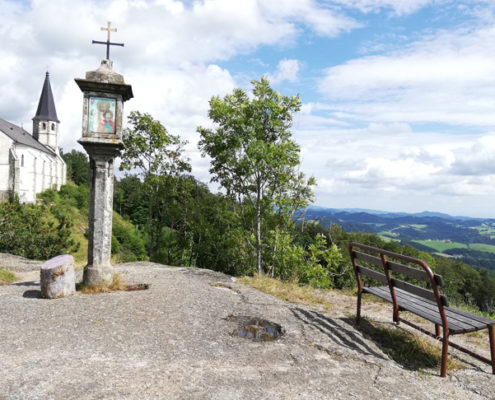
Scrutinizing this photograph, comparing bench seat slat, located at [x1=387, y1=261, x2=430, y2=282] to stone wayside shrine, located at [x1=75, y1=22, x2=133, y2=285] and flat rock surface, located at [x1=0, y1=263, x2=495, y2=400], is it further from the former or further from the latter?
stone wayside shrine, located at [x1=75, y1=22, x2=133, y2=285]

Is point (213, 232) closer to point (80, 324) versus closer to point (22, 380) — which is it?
point (80, 324)

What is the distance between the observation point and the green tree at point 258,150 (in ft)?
36.5

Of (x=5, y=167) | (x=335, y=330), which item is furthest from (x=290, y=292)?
(x=5, y=167)

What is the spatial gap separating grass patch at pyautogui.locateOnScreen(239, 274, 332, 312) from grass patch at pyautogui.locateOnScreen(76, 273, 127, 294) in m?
2.83

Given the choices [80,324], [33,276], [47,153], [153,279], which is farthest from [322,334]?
[47,153]

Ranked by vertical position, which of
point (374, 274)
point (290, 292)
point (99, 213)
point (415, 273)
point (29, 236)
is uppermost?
point (99, 213)

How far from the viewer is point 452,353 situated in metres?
5.10

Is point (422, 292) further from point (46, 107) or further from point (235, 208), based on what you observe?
point (46, 107)

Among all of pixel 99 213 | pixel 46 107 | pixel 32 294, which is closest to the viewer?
pixel 32 294

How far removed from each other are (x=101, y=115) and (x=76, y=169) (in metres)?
79.8

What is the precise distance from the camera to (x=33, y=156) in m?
52.9

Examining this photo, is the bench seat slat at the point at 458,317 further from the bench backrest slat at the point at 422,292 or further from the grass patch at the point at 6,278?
the grass patch at the point at 6,278

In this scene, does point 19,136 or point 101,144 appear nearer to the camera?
point 101,144

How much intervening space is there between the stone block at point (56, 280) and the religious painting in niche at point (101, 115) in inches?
100
